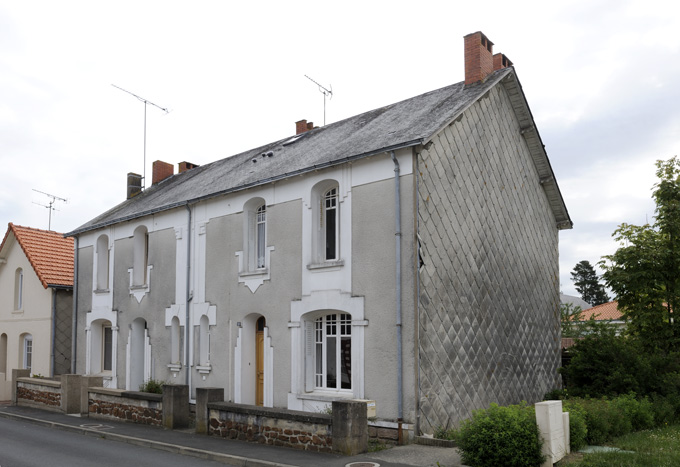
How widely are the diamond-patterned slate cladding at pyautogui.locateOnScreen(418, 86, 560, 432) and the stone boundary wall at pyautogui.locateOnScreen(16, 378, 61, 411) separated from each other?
41.6ft

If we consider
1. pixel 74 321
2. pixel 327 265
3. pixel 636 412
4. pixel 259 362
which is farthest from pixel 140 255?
pixel 636 412

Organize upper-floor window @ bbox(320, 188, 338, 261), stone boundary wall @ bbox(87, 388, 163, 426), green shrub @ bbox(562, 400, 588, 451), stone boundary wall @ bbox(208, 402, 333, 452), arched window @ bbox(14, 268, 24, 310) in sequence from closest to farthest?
green shrub @ bbox(562, 400, 588, 451)
stone boundary wall @ bbox(208, 402, 333, 452)
upper-floor window @ bbox(320, 188, 338, 261)
stone boundary wall @ bbox(87, 388, 163, 426)
arched window @ bbox(14, 268, 24, 310)

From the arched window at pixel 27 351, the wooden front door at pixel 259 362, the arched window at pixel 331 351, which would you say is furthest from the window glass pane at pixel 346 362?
the arched window at pixel 27 351

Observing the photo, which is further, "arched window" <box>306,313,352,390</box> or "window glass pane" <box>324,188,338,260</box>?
"window glass pane" <box>324,188,338,260</box>

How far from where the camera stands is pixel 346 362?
14031 mm

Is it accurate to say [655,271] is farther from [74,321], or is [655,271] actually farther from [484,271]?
[74,321]

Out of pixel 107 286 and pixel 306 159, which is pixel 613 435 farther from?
pixel 107 286

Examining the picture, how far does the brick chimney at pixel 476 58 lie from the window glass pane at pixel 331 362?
300 inches

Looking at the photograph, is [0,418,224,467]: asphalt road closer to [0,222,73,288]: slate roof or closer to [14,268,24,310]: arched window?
[0,222,73,288]: slate roof

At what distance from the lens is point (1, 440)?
14539mm

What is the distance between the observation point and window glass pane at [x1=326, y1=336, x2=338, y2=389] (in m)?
14.3

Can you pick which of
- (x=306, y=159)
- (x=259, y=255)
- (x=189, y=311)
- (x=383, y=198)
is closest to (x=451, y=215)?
(x=383, y=198)

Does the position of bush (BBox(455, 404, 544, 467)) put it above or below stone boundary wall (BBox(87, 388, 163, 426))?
above

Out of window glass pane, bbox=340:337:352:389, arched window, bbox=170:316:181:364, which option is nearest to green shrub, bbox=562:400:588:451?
window glass pane, bbox=340:337:352:389
